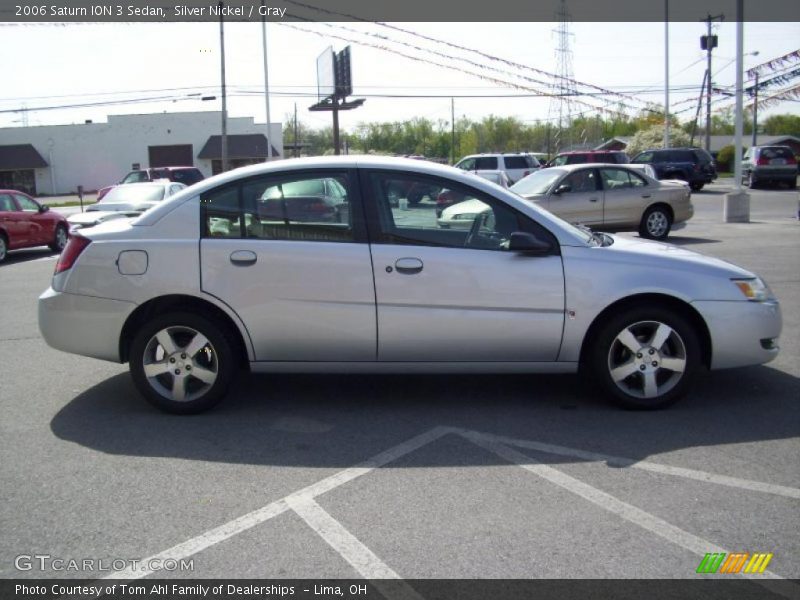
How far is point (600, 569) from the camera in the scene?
3.29 m

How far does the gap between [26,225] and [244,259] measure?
1318 centimetres

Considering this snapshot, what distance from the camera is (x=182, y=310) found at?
5.25 m

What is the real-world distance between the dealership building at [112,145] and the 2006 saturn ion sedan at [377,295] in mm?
59183

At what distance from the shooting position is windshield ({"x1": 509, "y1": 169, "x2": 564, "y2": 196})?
15.7 metres

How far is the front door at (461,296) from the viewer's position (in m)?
5.16

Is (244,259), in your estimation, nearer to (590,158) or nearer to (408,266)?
(408,266)

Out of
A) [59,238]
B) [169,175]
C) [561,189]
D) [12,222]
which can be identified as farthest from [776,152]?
[12,222]

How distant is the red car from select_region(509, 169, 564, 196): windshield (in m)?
10.2

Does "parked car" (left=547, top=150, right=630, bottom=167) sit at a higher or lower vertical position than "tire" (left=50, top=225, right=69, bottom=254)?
higher

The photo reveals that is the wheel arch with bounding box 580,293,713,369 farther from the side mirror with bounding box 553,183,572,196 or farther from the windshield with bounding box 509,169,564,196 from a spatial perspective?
the windshield with bounding box 509,169,564,196

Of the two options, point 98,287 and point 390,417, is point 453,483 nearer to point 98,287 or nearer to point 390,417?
point 390,417

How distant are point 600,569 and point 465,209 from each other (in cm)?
274

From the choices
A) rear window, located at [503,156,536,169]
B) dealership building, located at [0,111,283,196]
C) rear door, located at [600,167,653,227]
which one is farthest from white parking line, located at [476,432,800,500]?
dealership building, located at [0,111,283,196]

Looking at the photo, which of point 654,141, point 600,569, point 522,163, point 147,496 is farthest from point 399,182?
point 654,141
